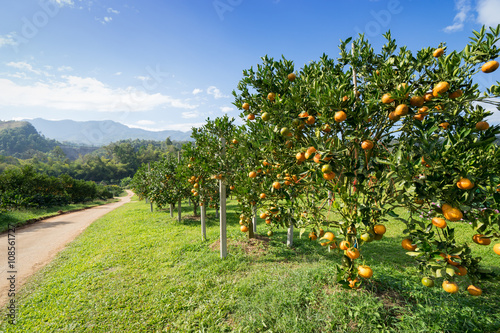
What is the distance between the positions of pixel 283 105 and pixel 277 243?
513 centimetres

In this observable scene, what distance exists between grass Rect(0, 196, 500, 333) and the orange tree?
1.01 m

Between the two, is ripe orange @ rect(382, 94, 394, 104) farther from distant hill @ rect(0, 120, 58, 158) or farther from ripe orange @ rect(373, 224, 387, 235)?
distant hill @ rect(0, 120, 58, 158)

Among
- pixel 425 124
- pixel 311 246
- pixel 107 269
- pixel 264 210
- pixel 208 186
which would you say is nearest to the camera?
pixel 425 124

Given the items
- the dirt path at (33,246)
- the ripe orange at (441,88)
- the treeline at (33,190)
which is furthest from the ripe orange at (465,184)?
the treeline at (33,190)

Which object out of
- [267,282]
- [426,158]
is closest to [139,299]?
[267,282]

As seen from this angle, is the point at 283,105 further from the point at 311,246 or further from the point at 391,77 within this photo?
the point at 311,246

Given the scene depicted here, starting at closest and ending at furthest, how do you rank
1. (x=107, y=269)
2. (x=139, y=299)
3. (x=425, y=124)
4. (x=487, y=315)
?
(x=425, y=124) < (x=487, y=315) < (x=139, y=299) < (x=107, y=269)

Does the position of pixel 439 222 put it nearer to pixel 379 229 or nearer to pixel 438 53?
pixel 379 229

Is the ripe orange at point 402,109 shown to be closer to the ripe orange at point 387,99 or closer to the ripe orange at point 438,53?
the ripe orange at point 387,99

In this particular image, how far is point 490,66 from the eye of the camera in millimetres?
2068

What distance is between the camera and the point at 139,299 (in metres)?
4.30

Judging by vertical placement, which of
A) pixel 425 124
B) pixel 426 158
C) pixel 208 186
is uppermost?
pixel 425 124

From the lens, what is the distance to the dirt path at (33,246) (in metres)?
5.71

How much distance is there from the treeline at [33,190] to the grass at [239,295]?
12.8 meters
